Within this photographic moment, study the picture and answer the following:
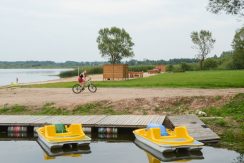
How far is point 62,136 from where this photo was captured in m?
16.1

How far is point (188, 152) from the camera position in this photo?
14711 mm

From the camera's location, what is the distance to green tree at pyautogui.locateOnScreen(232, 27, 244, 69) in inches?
3578

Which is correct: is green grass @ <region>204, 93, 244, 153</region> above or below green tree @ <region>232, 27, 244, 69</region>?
below

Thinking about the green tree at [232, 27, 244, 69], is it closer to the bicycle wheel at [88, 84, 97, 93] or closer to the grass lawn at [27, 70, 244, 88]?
the grass lawn at [27, 70, 244, 88]

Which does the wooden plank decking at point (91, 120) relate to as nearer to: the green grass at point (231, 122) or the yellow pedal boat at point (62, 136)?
the yellow pedal boat at point (62, 136)

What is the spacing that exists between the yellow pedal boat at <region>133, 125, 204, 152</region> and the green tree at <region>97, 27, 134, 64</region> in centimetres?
7127

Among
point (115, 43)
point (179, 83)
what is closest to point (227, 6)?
point (179, 83)

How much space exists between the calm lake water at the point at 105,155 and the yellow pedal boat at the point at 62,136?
402 mm

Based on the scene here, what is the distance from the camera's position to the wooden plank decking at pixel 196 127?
16.0 m

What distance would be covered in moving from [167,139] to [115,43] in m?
72.6

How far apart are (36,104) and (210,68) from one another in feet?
253

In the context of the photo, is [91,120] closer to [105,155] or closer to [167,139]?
[105,155]

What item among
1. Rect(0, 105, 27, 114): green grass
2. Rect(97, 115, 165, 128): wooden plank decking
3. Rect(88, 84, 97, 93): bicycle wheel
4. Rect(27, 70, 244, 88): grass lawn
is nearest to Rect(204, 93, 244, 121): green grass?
Rect(97, 115, 165, 128): wooden plank decking

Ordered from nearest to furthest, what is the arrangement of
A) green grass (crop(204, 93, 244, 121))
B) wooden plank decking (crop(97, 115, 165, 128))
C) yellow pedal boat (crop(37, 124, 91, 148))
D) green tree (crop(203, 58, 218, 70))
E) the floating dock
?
yellow pedal boat (crop(37, 124, 91, 148)) < the floating dock < wooden plank decking (crop(97, 115, 165, 128)) < green grass (crop(204, 93, 244, 121)) < green tree (crop(203, 58, 218, 70))
